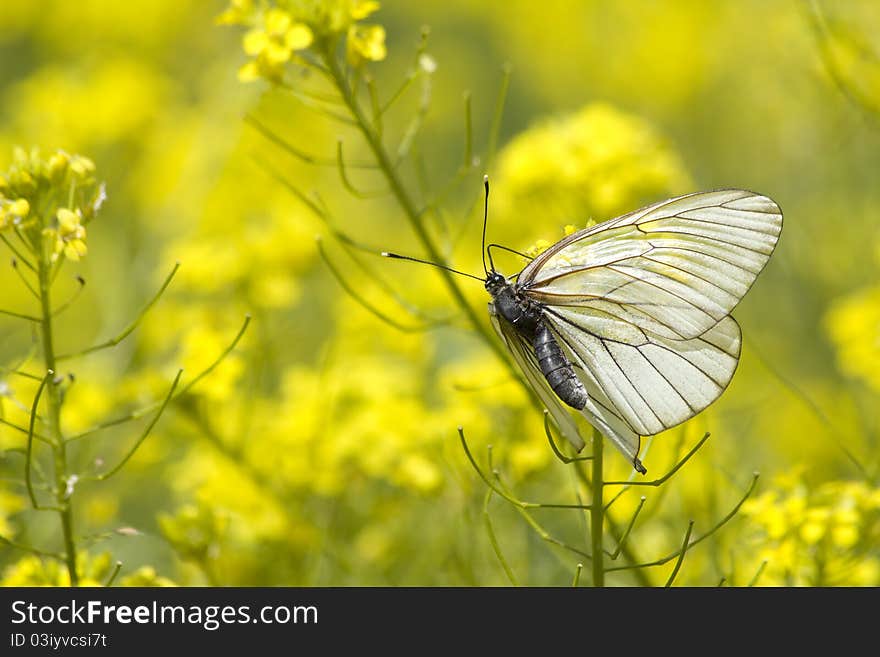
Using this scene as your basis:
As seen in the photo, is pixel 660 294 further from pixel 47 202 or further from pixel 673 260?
pixel 47 202

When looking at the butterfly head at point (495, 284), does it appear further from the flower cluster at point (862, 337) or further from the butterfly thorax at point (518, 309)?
the flower cluster at point (862, 337)

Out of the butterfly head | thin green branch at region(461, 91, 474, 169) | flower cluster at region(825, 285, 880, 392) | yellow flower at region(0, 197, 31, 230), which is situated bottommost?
the butterfly head

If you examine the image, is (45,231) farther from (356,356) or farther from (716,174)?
(716,174)

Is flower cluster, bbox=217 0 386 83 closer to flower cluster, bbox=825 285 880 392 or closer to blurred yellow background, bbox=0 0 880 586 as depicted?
blurred yellow background, bbox=0 0 880 586

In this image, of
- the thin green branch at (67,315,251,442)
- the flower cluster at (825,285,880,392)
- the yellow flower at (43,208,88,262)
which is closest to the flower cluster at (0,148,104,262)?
the yellow flower at (43,208,88,262)

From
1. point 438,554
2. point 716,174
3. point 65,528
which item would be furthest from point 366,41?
point 716,174

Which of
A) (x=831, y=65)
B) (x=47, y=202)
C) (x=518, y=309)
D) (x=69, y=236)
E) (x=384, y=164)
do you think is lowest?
(x=518, y=309)

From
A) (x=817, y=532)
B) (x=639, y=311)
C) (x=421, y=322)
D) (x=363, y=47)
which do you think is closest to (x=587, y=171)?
(x=421, y=322)
